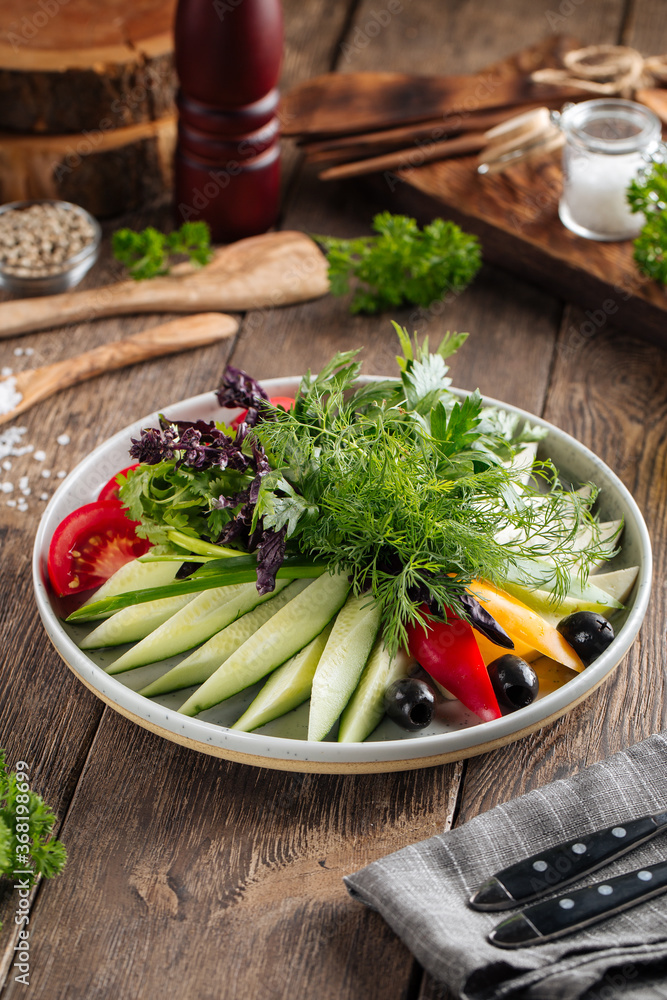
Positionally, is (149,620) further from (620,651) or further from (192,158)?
(192,158)

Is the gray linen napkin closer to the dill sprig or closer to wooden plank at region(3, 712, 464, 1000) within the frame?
wooden plank at region(3, 712, 464, 1000)

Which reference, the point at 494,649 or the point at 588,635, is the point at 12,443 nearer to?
the point at 494,649

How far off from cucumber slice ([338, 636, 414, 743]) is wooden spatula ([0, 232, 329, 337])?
4.50ft

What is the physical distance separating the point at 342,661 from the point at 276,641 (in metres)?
0.11

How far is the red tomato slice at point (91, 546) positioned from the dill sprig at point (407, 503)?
320 millimetres

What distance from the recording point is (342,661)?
1.44m

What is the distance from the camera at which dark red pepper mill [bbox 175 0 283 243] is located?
94.4 inches

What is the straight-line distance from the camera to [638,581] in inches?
Answer: 63.2

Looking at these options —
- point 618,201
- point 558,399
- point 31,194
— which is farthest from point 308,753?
point 31,194

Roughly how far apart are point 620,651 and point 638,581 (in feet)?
0.58

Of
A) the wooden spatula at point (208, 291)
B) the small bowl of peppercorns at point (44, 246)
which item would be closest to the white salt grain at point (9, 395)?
the wooden spatula at point (208, 291)

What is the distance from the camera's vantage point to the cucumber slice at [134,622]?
1535 mm

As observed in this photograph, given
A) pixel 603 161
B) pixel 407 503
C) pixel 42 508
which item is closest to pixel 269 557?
pixel 407 503

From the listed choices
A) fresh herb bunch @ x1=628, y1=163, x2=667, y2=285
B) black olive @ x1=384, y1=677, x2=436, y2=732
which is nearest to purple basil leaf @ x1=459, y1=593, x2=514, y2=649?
black olive @ x1=384, y1=677, x2=436, y2=732
